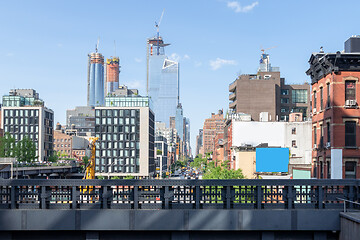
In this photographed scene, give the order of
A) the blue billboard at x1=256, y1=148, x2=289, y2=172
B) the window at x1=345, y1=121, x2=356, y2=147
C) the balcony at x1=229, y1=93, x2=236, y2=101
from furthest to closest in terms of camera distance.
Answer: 1. the balcony at x1=229, y1=93, x2=236, y2=101
2. the blue billboard at x1=256, y1=148, x2=289, y2=172
3. the window at x1=345, y1=121, x2=356, y2=147

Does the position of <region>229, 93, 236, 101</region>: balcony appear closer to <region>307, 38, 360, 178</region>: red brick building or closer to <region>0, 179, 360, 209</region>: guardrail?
<region>307, 38, 360, 178</region>: red brick building

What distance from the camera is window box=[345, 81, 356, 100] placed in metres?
33.1

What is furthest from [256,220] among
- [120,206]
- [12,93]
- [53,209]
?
[12,93]

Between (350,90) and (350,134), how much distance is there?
3.66 m

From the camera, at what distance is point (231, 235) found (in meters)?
13.6

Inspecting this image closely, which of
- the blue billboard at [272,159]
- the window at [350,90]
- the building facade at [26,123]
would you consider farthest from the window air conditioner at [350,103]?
the building facade at [26,123]

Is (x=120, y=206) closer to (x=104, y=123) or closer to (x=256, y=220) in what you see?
(x=256, y=220)

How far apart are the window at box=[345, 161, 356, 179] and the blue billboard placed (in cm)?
3645

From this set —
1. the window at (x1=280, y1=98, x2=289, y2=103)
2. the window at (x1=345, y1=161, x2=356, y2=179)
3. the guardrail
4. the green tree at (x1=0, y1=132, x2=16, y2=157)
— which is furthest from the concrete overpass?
the green tree at (x1=0, y1=132, x2=16, y2=157)

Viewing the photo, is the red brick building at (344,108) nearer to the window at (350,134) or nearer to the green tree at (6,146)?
the window at (350,134)

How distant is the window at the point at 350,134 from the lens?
3284cm

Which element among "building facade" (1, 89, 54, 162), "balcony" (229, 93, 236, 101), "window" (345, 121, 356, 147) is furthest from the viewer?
"building facade" (1, 89, 54, 162)

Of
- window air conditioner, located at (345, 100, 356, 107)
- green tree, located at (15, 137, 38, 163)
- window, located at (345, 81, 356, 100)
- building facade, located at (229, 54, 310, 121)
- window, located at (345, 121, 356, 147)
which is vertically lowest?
green tree, located at (15, 137, 38, 163)

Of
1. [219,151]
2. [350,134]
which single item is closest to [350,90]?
[350,134]
